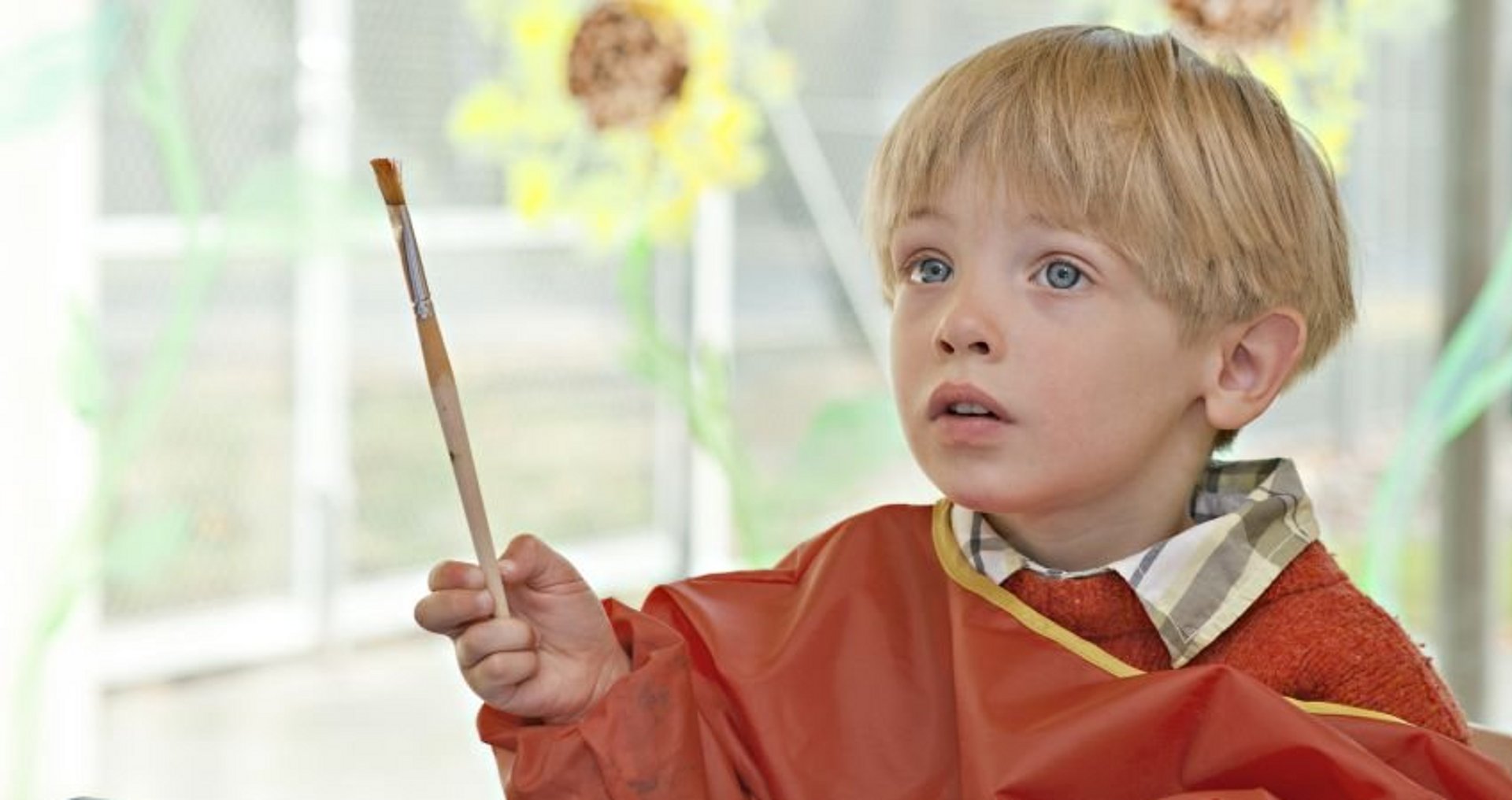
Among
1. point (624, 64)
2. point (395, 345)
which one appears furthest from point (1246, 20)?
point (395, 345)

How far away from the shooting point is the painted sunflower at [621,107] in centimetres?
285

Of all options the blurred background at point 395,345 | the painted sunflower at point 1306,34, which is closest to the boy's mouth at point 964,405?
the blurred background at point 395,345

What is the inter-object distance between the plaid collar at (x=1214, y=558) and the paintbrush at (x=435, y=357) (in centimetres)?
40

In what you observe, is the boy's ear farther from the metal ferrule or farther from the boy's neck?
the metal ferrule

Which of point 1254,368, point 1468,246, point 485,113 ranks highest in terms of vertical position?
point 485,113

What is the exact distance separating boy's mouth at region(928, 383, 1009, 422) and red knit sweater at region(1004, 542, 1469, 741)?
0.14 meters

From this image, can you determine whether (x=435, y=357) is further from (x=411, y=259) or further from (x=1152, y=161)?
(x=1152, y=161)

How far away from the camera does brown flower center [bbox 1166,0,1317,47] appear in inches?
128

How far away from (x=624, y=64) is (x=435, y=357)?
6.05 feet

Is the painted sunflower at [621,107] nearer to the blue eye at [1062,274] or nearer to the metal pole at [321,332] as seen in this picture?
the metal pole at [321,332]

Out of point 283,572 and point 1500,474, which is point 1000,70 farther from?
point 1500,474

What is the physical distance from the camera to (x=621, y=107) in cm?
293

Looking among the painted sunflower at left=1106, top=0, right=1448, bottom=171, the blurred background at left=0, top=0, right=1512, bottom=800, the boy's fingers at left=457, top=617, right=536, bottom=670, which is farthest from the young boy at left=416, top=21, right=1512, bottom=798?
the painted sunflower at left=1106, top=0, right=1448, bottom=171

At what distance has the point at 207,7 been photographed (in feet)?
8.51
